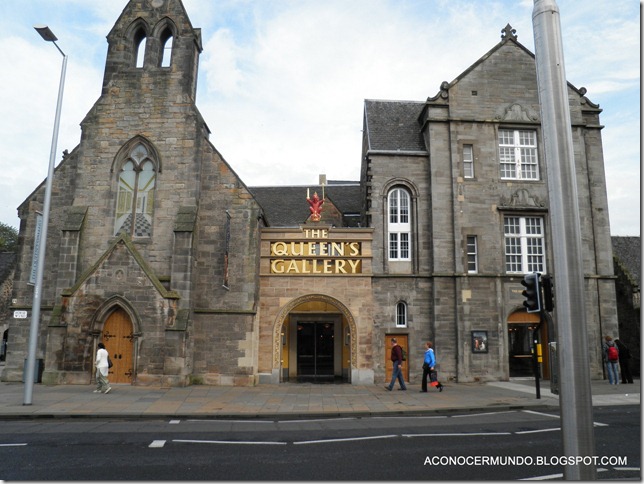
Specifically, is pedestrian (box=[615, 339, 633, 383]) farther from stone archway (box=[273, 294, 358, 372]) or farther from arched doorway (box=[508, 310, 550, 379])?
stone archway (box=[273, 294, 358, 372])

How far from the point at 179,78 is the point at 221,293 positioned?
9.47 m

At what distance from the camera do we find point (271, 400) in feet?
53.8

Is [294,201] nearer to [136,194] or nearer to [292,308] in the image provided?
[292,308]

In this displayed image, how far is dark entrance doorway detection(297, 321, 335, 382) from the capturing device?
84.5ft

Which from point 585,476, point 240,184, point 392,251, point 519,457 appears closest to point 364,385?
point 392,251

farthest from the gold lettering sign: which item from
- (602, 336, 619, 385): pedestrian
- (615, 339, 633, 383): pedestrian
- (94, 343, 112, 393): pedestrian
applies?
(615, 339, 633, 383): pedestrian

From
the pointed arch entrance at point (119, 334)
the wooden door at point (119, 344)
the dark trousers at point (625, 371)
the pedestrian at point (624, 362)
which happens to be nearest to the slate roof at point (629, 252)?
the pedestrian at point (624, 362)

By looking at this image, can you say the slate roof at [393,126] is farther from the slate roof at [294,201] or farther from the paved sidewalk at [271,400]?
the paved sidewalk at [271,400]

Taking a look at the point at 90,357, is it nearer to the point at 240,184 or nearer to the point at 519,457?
the point at 240,184

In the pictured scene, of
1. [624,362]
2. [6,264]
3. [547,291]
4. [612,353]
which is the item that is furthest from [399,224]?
[6,264]

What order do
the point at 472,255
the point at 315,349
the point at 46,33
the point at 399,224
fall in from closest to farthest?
the point at 46,33
the point at 472,255
the point at 399,224
the point at 315,349

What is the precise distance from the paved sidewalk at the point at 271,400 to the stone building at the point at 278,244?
144 cm

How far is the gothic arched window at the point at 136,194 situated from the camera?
20.9 meters

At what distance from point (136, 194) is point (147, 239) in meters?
2.06
